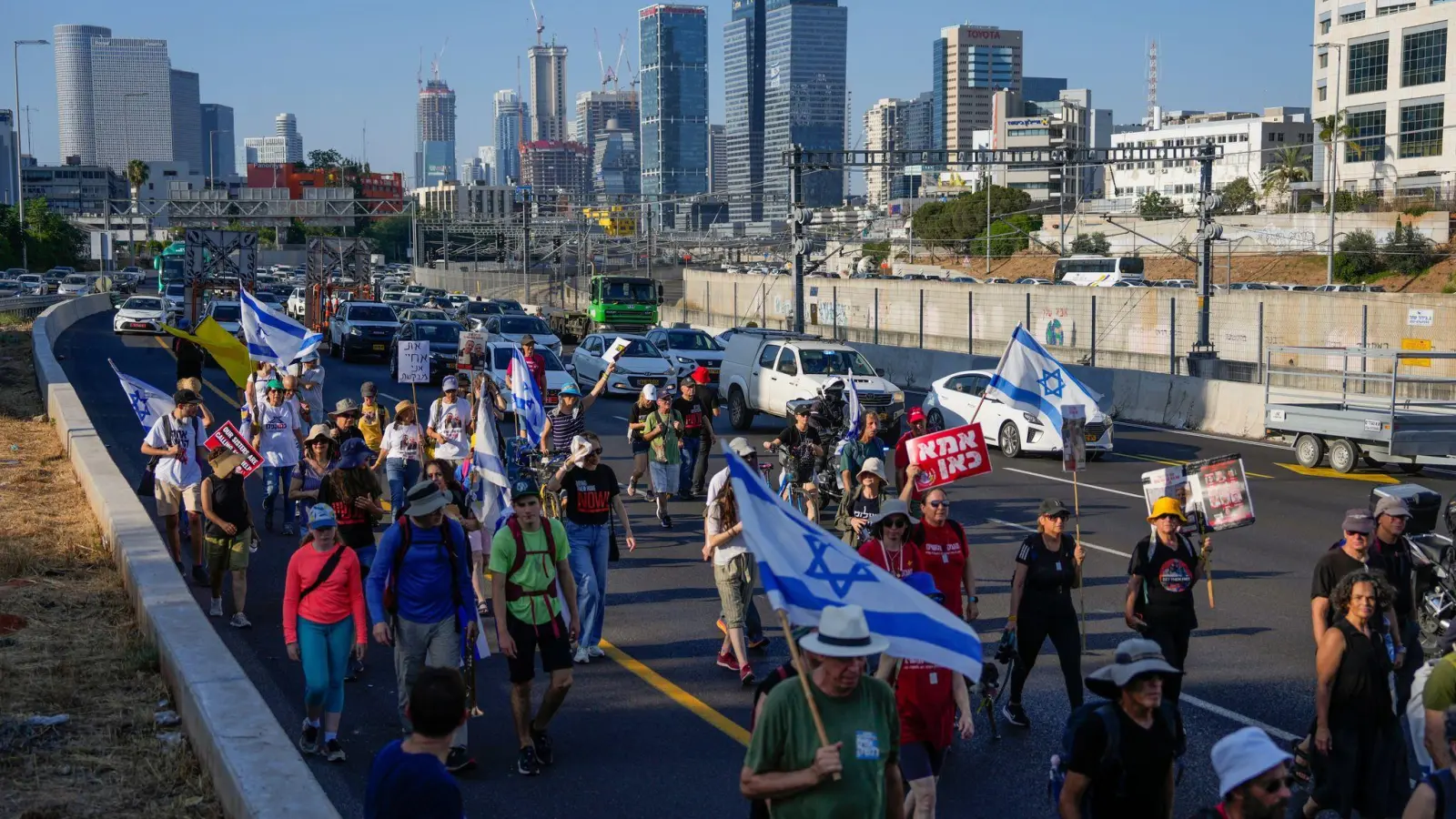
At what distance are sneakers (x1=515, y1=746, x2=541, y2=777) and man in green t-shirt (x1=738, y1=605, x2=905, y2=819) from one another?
3.44 m

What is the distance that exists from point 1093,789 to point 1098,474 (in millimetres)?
16747

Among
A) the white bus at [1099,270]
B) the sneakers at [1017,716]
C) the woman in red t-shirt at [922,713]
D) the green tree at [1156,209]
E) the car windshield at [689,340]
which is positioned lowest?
the sneakers at [1017,716]

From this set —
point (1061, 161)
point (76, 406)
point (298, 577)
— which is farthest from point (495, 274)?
point (298, 577)

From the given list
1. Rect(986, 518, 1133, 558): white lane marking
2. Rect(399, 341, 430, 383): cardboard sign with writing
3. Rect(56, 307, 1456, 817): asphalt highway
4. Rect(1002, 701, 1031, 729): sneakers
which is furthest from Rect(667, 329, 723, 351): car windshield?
Rect(1002, 701, 1031, 729): sneakers

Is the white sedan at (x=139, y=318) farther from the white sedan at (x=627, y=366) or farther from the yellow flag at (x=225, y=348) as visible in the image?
the yellow flag at (x=225, y=348)

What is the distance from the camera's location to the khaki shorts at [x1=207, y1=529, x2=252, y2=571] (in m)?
11.9

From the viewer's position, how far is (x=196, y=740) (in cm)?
804

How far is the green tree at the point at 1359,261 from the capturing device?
63156 millimetres

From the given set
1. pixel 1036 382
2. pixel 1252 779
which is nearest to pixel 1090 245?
pixel 1036 382

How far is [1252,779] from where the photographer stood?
4723 mm

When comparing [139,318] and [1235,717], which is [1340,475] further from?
[139,318]

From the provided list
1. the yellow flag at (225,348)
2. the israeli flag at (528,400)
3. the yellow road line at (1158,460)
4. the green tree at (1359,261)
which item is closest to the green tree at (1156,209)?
the green tree at (1359,261)

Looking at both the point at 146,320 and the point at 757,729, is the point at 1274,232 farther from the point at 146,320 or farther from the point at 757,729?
the point at 757,729

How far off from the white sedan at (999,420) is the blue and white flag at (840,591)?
16.4 metres
